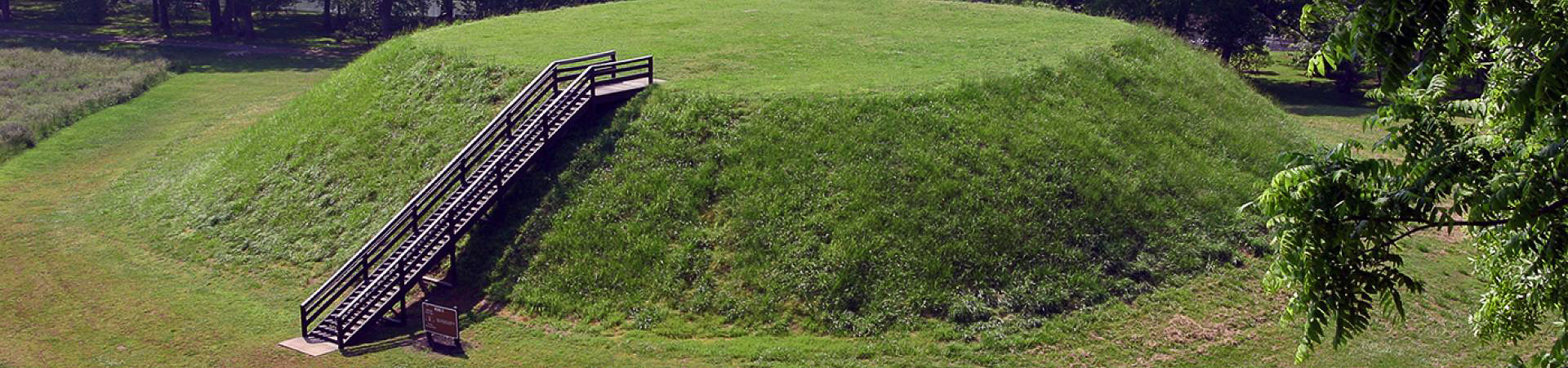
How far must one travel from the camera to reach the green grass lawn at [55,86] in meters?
44.7

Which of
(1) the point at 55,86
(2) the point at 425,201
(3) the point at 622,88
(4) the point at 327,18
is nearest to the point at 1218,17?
(3) the point at 622,88

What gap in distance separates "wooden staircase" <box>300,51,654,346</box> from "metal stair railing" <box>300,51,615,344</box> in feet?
0.08

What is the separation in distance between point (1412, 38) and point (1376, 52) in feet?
1.36

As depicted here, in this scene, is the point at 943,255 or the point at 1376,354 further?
the point at 943,255

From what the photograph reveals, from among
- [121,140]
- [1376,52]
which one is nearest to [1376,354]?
[1376,52]

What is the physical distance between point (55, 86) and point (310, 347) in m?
41.4

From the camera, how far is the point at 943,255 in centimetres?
2517

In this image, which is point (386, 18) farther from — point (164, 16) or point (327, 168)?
point (327, 168)

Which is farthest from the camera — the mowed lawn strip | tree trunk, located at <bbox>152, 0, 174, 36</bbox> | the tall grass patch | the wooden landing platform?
tree trunk, located at <bbox>152, 0, 174, 36</bbox>

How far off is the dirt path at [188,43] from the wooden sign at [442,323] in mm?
56890

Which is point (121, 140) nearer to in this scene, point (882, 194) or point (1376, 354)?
point (882, 194)

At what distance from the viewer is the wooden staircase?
24.1 metres

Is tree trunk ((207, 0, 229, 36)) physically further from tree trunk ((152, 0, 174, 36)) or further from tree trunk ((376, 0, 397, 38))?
tree trunk ((376, 0, 397, 38))

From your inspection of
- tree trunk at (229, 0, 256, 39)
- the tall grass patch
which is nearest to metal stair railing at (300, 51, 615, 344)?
the tall grass patch
